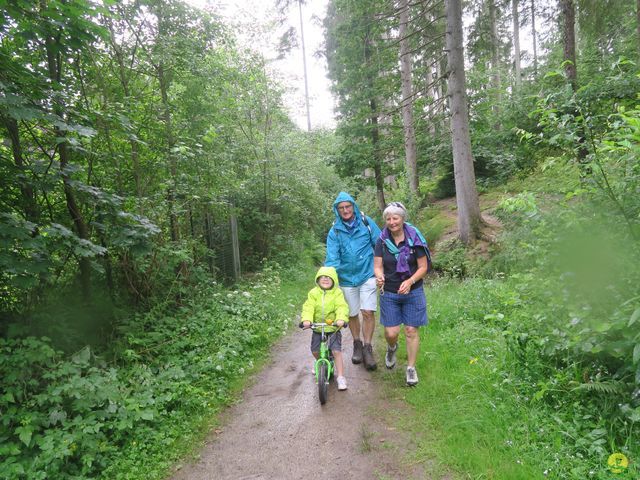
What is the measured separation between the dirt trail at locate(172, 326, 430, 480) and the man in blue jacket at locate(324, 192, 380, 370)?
2.80ft

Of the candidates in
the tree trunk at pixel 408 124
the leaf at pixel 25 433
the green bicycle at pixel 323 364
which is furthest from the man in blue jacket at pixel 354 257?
the tree trunk at pixel 408 124

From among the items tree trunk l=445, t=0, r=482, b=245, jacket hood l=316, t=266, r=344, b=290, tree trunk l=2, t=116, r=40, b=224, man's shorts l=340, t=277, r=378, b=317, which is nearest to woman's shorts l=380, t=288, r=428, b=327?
man's shorts l=340, t=277, r=378, b=317

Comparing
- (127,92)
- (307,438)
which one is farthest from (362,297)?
(127,92)

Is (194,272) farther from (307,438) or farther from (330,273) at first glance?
(307,438)

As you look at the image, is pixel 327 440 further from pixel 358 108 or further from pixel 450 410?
pixel 358 108

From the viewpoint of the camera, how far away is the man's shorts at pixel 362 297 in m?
4.73

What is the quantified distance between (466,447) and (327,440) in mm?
1201

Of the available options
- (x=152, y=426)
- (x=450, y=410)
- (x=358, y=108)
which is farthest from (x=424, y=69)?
(x=152, y=426)

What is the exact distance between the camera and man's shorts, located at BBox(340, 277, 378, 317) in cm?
473

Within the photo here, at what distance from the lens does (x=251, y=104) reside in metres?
11.6

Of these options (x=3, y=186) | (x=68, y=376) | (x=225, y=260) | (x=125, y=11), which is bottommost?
(x=68, y=376)

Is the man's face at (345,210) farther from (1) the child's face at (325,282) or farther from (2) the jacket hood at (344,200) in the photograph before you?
(1) the child's face at (325,282)

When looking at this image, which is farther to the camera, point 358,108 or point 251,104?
point 358,108

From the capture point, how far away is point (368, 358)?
4.87 metres
